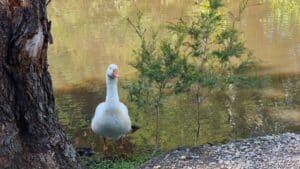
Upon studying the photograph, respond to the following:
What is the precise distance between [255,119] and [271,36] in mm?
7632

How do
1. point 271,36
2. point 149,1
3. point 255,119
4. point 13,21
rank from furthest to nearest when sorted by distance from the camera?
point 149,1, point 271,36, point 255,119, point 13,21

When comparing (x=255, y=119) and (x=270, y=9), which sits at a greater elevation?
(x=270, y=9)

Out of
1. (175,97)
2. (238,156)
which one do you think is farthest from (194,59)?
(238,156)

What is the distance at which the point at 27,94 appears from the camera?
15.2ft

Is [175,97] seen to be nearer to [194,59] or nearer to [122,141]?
[122,141]

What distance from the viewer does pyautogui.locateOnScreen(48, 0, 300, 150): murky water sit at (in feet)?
35.6

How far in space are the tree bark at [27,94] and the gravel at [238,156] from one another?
2268mm

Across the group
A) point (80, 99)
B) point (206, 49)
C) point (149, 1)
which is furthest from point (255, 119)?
point (149, 1)

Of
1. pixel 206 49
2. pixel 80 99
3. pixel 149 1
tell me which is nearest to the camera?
pixel 206 49

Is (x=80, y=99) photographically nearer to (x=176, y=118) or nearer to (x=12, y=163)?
(x=176, y=118)

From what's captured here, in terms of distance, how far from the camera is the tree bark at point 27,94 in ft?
14.6

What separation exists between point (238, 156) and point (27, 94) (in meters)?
3.25

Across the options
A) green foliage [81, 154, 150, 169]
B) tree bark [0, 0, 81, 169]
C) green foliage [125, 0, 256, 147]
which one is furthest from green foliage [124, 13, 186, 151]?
tree bark [0, 0, 81, 169]

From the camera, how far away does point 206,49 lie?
365 inches
